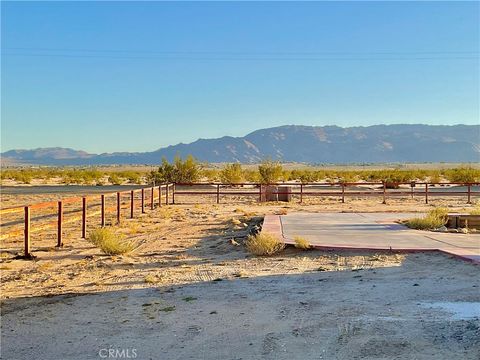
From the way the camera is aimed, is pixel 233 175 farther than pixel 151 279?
Yes

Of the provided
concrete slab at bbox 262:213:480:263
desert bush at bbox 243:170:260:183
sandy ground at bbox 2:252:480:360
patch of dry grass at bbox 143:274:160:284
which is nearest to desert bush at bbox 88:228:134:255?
patch of dry grass at bbox 143:274:160:284

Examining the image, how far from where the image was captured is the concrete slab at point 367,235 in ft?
39.3

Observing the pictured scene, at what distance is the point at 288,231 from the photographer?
49.0 feet

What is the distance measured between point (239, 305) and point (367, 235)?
7052 millimetres

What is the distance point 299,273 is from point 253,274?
78 centimetres

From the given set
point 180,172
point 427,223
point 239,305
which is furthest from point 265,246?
point 180,172

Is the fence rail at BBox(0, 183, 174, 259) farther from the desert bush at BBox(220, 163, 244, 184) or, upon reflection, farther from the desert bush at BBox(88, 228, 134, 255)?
the desert bush at BBox(220, 163, 244, 184)

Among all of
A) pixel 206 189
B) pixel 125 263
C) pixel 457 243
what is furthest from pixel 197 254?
pixel 206 189

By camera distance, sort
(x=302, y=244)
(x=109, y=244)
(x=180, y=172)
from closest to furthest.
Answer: (x=302, y=244)
(x=109, y=244)
(x=180, y=172)

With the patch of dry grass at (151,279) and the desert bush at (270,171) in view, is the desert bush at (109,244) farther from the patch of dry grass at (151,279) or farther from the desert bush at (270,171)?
the desert bush at (270,171)

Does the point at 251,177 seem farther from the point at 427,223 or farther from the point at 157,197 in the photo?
the point at 427,223

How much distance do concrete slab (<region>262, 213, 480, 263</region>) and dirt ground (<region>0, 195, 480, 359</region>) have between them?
63 centimetres

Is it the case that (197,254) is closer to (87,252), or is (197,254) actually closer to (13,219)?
(87,252)

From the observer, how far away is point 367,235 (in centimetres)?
1423
